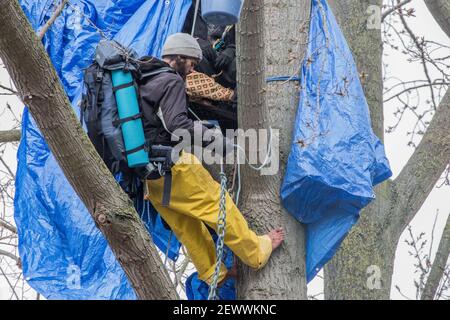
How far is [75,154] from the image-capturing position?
395 centimetres

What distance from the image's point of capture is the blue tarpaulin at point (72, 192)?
18.1ft

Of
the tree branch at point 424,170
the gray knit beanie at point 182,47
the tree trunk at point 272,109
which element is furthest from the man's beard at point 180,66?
the tree branch at point 424,170

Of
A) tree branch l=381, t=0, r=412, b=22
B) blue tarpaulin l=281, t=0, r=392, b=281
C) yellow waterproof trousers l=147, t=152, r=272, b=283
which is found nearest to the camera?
yellow waterproof trousers l=147, t=152, r=272, b=283

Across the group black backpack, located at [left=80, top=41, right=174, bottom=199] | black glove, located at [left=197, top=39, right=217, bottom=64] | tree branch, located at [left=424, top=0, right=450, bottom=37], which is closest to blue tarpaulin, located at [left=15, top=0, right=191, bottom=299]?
black glove, located at [left=197, top=39, right=217, bottom=64]

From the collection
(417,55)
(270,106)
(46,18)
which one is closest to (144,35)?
(46,18)

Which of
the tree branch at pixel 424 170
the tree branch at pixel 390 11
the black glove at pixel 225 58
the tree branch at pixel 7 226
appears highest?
the tree branch at pixel 390 11

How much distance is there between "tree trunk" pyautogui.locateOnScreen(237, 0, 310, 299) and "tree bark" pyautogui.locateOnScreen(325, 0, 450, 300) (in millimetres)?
1326

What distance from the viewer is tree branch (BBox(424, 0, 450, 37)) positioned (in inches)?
273

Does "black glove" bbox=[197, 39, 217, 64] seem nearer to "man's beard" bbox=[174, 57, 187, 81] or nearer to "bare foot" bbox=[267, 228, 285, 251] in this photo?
"man's beard" bbox=[174, 57, 187, 81]

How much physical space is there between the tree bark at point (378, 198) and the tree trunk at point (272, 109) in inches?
52.2

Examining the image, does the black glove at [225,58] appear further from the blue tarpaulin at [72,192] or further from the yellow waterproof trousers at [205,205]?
the yellow waterproof trousers at [205,205]

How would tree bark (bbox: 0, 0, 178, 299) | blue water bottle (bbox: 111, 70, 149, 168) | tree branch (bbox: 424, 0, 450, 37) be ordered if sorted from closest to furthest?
tree bark (bbox: 0, 0, 178, 299) < blue water bottle (bbox: 111, 70, 149, 168) < tree branch (bbox: 424, 0, 450, 37)

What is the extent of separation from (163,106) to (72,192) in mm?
1120

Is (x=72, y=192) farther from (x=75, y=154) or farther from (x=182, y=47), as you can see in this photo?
(x=75, y=154)
